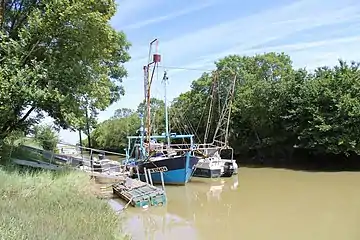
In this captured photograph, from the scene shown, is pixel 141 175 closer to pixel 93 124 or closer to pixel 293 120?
pixel 93 124

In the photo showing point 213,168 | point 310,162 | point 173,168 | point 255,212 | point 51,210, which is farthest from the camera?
point 310,162

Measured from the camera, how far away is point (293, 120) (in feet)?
101

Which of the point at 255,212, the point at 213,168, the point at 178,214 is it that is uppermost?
the point at 213,168

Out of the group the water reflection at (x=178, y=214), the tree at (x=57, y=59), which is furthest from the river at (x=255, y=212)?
the tree at (x=57, y=59)

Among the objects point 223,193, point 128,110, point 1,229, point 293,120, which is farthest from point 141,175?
point 128,110

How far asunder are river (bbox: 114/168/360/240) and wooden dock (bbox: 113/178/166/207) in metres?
0.30

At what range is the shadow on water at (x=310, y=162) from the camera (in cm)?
2842

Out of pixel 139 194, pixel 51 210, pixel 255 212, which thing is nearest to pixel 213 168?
pixel 255 212

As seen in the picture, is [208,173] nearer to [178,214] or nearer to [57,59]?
[178,214]

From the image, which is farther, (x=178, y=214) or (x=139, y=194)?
(x=139, y=194)

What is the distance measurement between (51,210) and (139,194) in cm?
597

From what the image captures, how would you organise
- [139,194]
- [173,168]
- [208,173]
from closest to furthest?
[139,194] < [173,168] < [208,173]

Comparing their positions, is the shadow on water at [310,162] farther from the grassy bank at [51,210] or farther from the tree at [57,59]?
the grassy bank at [51,210]

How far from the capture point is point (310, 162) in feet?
104
